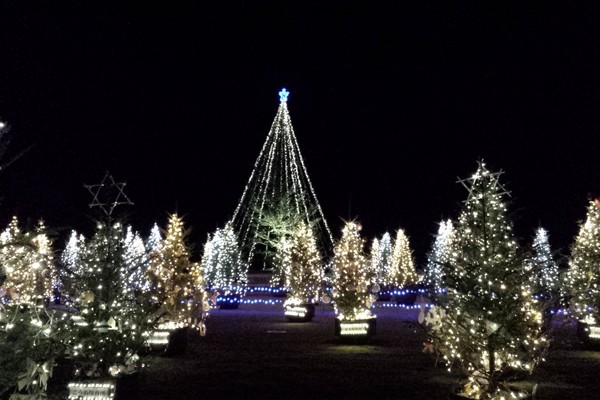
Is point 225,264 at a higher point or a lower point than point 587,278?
higher

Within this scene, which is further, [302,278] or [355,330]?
[302,278]

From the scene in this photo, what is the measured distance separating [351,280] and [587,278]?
7220 millimetres

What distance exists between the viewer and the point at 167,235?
800 inches

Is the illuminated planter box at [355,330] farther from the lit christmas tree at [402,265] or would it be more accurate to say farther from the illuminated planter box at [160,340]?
the lit christmas tree at [402,265]

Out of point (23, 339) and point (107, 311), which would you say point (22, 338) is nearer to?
point (23, 339)

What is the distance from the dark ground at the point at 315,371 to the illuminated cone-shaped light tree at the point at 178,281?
3.19ft

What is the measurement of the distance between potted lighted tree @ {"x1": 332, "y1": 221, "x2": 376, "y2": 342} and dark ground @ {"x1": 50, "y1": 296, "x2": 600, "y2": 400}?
48 cm

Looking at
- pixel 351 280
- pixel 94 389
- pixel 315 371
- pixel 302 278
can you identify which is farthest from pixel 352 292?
pixel 94 389

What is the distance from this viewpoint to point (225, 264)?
160 feet

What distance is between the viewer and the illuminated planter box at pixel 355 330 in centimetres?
1933

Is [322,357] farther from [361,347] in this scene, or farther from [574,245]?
[574,245]

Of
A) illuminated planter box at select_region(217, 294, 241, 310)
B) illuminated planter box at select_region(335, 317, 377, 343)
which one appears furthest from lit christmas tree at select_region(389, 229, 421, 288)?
illuminated planter box at select_region(335, 317, 377, 343)

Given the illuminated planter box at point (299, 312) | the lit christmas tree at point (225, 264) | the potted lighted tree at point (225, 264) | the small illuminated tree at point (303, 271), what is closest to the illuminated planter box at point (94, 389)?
the illuminated planter box at point (299, 312)

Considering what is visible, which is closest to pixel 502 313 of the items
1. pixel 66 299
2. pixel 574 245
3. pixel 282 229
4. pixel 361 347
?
pixel 66 299
